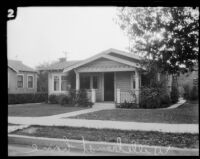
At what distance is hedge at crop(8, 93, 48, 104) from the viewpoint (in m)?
24.6

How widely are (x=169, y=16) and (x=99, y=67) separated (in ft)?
47.4

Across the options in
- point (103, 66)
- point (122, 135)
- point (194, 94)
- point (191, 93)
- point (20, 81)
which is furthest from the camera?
point (20, 81)

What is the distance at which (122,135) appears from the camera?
8.70 metres

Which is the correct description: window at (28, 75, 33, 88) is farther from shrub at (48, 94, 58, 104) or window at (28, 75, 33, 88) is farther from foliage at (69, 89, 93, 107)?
foliage at (69, 89, 93, 107)

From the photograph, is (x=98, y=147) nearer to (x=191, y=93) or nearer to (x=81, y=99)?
(x=81, y=99)

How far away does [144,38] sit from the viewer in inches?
306

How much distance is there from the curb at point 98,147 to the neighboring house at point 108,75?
38.1ft

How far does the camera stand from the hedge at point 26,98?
24.6 meters

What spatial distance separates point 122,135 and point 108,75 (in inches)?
572

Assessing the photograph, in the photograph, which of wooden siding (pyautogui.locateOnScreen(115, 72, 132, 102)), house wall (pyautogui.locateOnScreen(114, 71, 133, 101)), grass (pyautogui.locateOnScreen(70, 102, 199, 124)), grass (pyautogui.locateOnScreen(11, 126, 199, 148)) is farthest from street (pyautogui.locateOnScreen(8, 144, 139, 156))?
house wall (pyautogui.locateOnScreen(114, 71, 133, 101))

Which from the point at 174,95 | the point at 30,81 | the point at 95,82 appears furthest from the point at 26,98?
the point at 174,95
